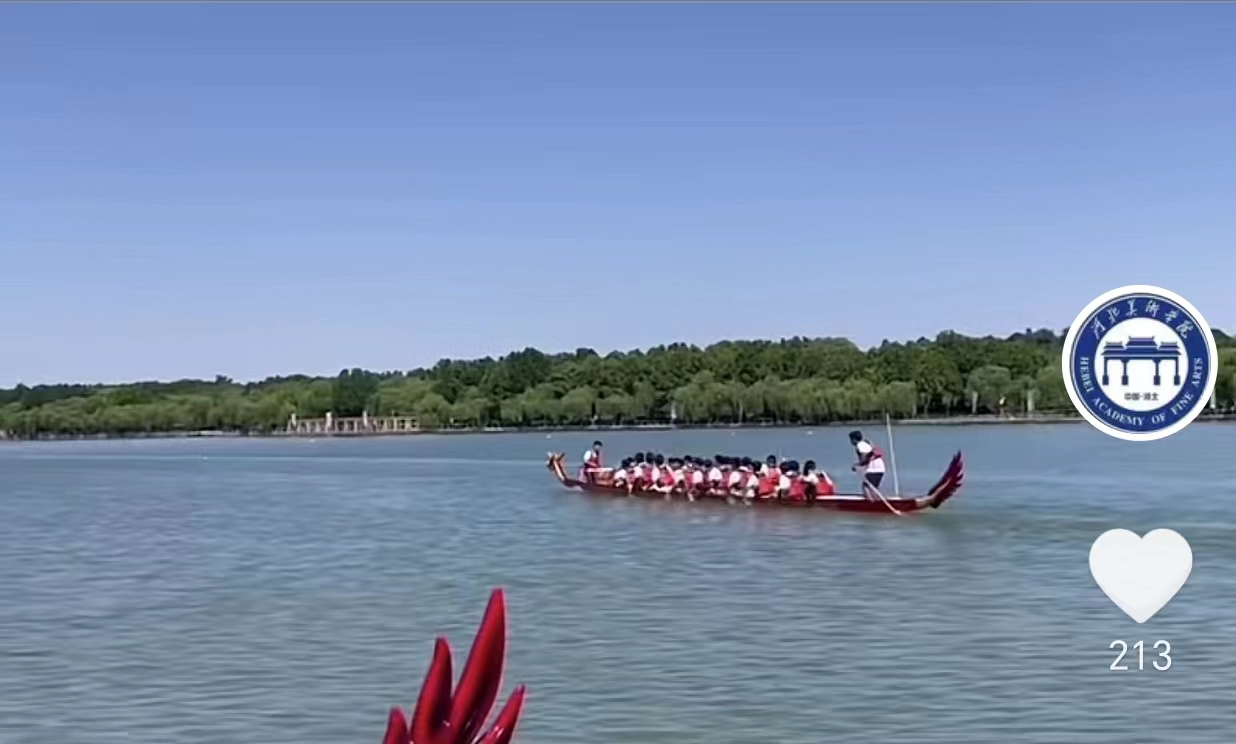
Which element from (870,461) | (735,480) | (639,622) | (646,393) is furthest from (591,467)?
(646,393)

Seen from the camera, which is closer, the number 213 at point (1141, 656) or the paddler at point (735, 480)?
the number 213 at point (1141, 656)

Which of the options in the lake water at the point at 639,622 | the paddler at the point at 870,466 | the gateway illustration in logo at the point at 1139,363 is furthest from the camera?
the paddler at the point at 870,466

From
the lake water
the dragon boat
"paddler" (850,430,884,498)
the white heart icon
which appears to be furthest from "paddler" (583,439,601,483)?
the white heart icon

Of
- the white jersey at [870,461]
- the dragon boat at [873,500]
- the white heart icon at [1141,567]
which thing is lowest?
the dragon boat at [873,500]

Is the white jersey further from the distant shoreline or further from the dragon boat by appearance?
the distant shoreline

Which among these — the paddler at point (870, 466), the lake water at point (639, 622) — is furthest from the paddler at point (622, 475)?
the paddler at point (870, 466)

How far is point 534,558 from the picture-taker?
24766 millimetres

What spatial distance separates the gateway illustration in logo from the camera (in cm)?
660

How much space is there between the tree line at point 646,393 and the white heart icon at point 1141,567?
3358 inches

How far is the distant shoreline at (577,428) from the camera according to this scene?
4451 inches

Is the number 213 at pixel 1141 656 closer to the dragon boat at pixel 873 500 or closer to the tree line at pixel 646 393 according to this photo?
the dragon boat at pixel 873 500

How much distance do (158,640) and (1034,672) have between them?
853 centimetres

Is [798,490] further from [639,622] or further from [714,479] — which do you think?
[639,622]

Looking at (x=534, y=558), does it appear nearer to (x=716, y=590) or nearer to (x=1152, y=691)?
(x=716, y=590)
